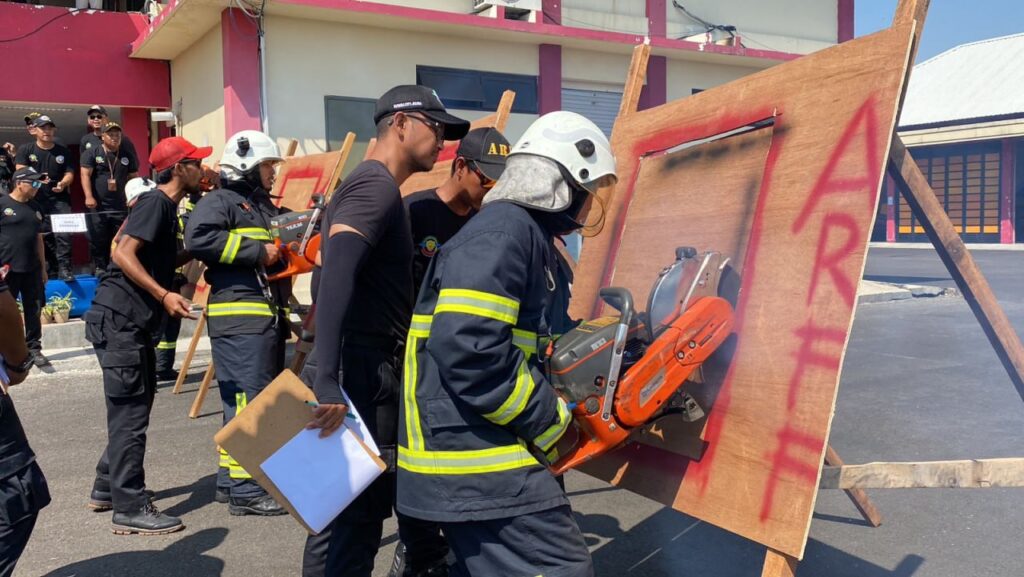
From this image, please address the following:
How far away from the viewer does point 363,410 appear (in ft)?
9.39

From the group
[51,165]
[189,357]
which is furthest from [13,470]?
[51,165]

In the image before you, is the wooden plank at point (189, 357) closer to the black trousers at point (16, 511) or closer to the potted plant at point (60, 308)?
the potted plant at point (60, 308)

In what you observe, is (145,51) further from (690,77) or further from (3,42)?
(690,77)

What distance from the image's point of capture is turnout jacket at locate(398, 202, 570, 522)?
2070mm

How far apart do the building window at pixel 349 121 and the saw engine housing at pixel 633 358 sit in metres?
9.45

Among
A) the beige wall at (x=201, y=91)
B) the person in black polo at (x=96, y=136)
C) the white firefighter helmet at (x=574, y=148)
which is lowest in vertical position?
the white firefighter helmet at (x=574, y=148)

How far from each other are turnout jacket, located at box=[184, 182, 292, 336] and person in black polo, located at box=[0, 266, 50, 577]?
1.60 meters

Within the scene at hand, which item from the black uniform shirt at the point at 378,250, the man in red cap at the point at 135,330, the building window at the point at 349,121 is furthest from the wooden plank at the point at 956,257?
the building window at the point at 349,121

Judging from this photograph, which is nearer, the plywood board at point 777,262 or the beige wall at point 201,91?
the plywood board at point 777,262

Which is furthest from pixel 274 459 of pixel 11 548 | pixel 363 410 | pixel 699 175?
pixel 699 175

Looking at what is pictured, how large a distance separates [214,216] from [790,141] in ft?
9.95

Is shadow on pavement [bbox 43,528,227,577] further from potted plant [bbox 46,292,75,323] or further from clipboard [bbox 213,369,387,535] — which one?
potted plant [bbox 46,292,75,323]

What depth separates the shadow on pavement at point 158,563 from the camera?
3803mm

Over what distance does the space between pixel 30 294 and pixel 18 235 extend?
0.64 meters
